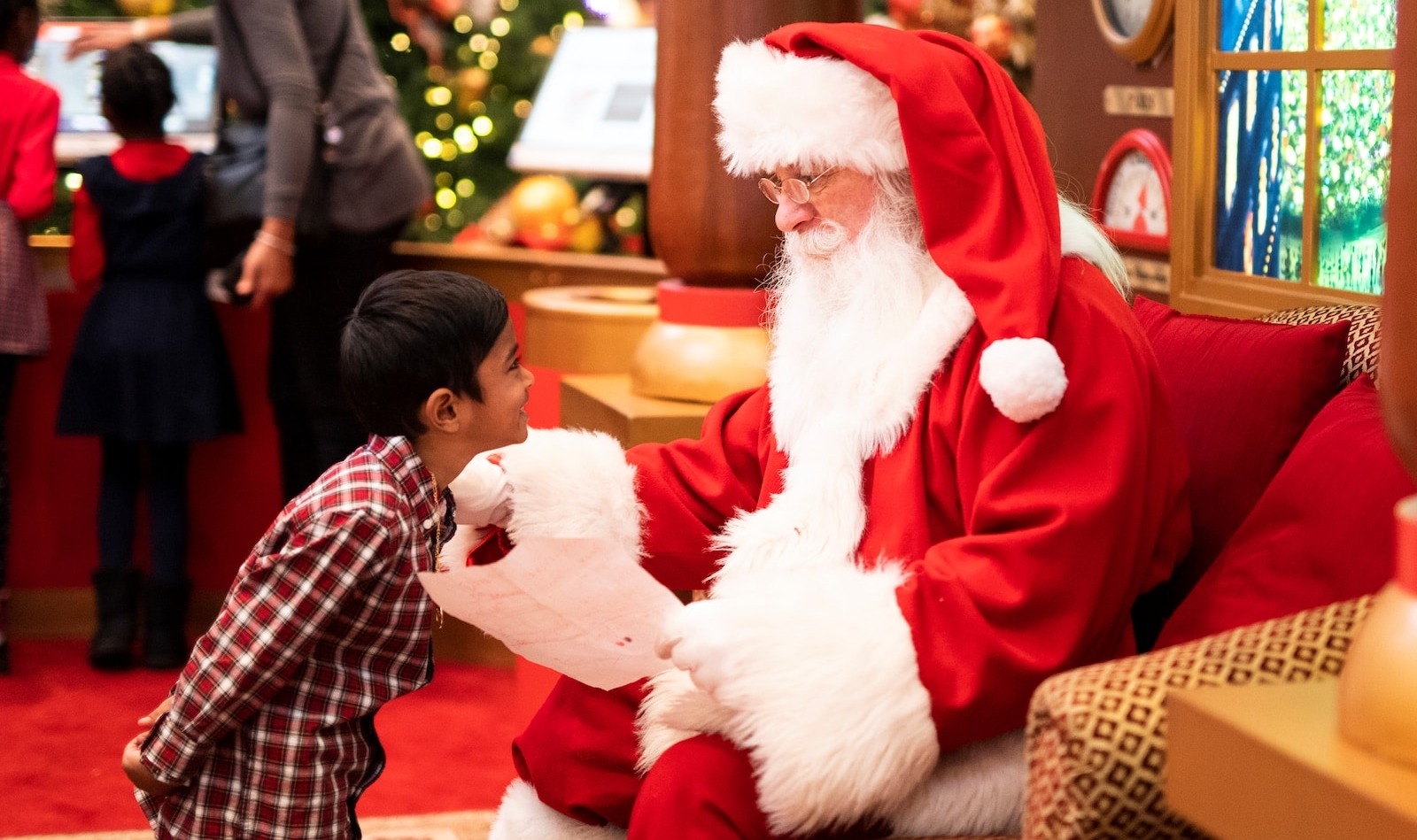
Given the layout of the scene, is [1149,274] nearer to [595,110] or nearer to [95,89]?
[595,110]

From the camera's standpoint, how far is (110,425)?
11.4 ft

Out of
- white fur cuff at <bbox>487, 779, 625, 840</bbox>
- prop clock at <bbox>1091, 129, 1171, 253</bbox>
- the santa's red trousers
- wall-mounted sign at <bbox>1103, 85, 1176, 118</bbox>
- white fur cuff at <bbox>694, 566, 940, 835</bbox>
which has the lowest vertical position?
white fur cuff at <bbox>487, 779, 625, 840</bbox>

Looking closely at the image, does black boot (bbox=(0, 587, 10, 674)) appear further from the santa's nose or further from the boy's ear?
the santa's nose

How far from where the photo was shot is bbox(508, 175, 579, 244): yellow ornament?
3938mm

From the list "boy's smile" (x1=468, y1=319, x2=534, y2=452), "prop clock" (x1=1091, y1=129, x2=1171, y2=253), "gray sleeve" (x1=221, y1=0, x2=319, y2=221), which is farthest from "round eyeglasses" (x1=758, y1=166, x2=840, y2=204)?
"gray sleeve" (x1=221, y1=0, x2=319, y2=221)

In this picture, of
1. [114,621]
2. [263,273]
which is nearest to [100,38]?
[263,273]

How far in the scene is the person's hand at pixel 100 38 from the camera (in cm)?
374

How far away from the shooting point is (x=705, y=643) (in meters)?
1.47

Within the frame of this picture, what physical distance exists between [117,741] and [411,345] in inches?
74.6

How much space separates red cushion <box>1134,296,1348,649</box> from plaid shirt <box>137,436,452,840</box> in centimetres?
80

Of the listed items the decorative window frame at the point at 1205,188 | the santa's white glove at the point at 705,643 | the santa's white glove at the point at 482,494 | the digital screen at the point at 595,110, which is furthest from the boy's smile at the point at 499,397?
the digital screen at the point at 595,110

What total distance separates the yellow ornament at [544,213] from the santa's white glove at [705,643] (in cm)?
254

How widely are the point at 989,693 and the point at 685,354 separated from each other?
1116mm

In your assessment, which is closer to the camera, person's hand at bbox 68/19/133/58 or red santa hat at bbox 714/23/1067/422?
red santa hat at bbox 714/23/1067/422
